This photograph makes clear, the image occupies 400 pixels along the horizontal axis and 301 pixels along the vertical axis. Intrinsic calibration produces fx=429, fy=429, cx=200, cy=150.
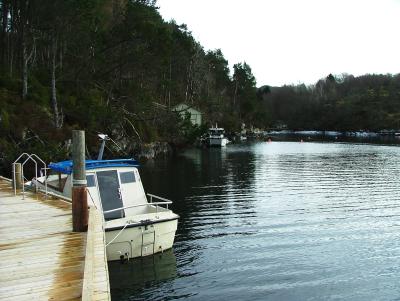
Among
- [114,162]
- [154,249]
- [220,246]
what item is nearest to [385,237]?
[220,246]

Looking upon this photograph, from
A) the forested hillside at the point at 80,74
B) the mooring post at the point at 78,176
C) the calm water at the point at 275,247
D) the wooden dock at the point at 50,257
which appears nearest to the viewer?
the wooden dock at the point at 50,257

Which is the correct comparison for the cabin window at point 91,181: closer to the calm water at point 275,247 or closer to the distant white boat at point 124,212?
the distant white boat at point 124,212

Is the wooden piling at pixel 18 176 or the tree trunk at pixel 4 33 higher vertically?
the tree trunk at pixel 4 33

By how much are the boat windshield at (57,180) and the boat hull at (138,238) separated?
5.65m

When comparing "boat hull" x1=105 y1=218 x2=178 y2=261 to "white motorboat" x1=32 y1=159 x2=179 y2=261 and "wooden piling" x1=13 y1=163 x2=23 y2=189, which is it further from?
"wooden piling" x1=13 y1=163 x2=23 y2=189

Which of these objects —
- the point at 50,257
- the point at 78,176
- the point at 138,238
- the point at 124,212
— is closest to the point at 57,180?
the point at 124,212

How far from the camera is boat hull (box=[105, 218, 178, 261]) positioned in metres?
13.4

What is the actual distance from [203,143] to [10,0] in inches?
2102

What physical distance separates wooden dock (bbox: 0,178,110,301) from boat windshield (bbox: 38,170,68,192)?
4359 mm

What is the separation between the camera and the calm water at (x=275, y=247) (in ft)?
40.7

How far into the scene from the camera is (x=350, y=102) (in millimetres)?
181500

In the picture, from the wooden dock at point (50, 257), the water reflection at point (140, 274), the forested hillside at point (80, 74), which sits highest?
the forested hillside at point (80, 74)

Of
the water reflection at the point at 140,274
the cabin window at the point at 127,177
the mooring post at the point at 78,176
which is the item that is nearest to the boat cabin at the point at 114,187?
the cabin window at the point at 127,177

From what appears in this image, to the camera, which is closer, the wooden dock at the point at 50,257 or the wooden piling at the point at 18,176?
the wooden dock at the point at 50,257
